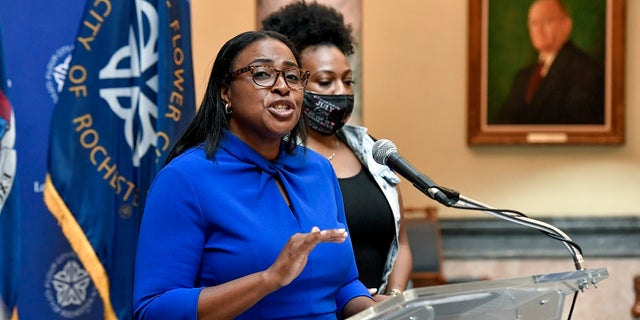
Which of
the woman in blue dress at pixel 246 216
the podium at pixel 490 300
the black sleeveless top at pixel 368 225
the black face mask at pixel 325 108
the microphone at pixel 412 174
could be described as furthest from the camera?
the black face mask at pixel 325 108

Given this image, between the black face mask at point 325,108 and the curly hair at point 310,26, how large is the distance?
7.3 inches

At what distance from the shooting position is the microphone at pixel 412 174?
2.07 m

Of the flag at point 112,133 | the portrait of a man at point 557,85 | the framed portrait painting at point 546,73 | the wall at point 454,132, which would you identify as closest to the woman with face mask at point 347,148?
the flag at point 112,133

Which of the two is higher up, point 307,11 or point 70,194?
point 307,11

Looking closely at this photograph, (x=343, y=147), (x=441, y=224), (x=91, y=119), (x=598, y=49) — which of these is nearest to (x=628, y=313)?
(x=441, y=224)

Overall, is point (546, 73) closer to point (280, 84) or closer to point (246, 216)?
point (280, 84)

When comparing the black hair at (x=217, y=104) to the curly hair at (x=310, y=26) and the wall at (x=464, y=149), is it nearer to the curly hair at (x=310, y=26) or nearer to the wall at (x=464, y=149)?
the curly hair at (x=310, y=26)

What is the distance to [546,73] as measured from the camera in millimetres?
6254

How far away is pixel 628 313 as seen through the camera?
20.2 feet

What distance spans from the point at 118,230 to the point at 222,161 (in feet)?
3.88

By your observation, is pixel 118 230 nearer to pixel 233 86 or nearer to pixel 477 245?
pixel 233 86

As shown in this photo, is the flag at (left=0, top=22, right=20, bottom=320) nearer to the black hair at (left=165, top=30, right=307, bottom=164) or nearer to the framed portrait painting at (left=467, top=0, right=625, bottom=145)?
the black hair at (left=165, top=30, right=307, bottom=164)

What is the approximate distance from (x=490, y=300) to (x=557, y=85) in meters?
4.62

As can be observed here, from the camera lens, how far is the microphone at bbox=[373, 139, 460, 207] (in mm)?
2068
